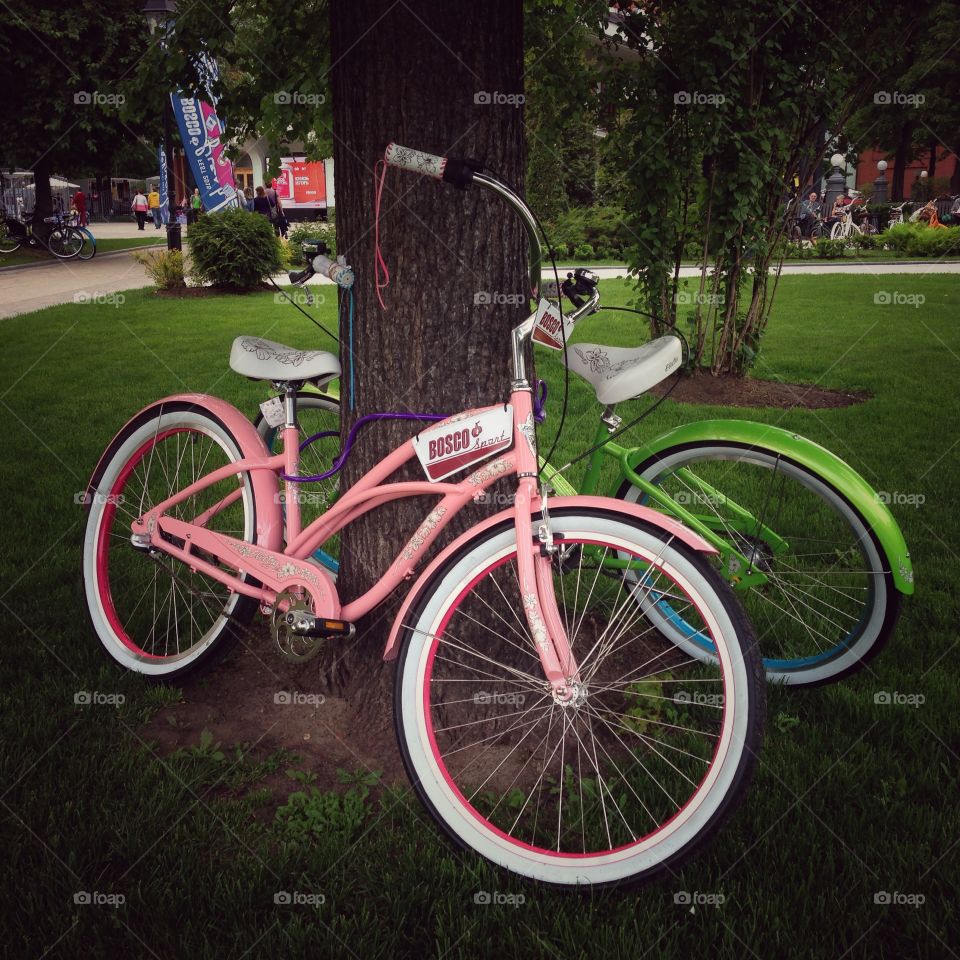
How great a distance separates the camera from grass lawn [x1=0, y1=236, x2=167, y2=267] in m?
20.8

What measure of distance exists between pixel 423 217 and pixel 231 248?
11848mm

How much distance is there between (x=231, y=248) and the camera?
1330cm

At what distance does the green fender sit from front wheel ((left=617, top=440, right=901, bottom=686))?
2 centimetres

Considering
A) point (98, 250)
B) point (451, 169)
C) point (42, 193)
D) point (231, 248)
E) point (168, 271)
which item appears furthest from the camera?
point (98, 250)

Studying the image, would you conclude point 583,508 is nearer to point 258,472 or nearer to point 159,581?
point 258,472

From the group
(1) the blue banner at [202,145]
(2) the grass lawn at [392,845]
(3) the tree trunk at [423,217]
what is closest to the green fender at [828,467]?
(2) the grass lawn at [392,845]

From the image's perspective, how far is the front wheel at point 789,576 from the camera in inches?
109

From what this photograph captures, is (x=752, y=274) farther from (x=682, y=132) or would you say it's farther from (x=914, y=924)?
(x=914, y=924)

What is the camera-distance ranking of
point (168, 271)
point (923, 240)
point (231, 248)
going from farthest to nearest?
1. point (923, 240)
2. point (168, 271)
3. point (231, 248)

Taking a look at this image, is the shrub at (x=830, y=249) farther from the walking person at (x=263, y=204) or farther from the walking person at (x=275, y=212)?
the walking person at (x=263, y=204)

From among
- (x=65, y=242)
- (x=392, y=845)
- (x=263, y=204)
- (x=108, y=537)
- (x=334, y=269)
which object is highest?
(x=263, y=204)

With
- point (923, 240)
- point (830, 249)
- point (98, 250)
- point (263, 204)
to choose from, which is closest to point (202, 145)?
point (263, 204)

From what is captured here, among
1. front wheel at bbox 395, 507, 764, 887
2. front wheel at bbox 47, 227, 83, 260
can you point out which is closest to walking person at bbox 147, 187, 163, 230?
front wheel at bbox 47, 227, 83, 260

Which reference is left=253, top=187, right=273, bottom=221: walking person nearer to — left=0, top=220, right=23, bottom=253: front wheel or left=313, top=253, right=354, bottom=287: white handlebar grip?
left=0, top=220, right=23, bottom=253: front wheel
